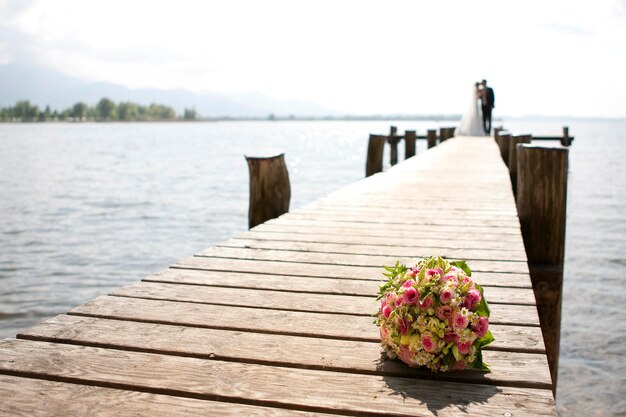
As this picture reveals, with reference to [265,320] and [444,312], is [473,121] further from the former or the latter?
[444,312]

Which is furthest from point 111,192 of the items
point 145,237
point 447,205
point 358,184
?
point 447,205

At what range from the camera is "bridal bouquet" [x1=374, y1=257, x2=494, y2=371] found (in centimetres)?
209

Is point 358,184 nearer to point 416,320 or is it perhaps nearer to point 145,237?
point 416,320

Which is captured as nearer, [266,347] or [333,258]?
[266,347]

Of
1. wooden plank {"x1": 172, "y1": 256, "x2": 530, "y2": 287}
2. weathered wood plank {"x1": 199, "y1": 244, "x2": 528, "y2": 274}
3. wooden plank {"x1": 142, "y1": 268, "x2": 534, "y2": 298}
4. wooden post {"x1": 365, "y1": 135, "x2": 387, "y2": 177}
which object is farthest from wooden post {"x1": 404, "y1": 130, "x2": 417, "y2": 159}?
wooden plank {"x1": 142, "y1": 268, "x2": 534, "y2": 298}

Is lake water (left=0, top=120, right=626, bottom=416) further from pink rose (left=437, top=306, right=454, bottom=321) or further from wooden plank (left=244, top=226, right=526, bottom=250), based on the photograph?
pink rose (left=437, top=306, right=454, bottom=321)

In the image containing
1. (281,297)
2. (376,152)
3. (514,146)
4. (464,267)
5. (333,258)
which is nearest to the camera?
(464,267)

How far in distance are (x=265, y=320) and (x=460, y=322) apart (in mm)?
960

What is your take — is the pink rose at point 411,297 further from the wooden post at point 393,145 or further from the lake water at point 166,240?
the wooden post at point 393,145

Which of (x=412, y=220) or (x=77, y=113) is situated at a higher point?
(x=77, y=113)

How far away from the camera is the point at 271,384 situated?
2.12 m

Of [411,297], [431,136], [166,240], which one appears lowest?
[166,240]

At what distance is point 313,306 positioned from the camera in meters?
2.92

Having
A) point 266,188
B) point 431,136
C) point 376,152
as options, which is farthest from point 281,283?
point 431,136
